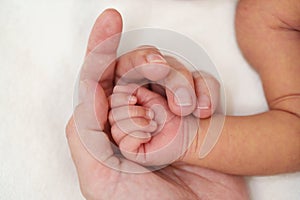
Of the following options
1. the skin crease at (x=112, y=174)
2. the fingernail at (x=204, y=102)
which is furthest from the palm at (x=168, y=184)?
the fingernail at (x=204, y=102)

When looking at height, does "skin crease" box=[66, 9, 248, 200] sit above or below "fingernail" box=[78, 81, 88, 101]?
below

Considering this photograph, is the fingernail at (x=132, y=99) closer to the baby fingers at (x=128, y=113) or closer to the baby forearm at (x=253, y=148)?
the baby fingers at (x=128, y=113)

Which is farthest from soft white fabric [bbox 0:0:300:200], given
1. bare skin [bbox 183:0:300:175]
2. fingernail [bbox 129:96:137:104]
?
fingernail [bbox 129:96:137:104]

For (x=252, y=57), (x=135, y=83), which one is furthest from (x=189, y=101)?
(x=252, y=57)

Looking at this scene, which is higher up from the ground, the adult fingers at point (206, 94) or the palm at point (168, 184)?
the adult fingers at point (206, 94)

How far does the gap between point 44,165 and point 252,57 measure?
42cm

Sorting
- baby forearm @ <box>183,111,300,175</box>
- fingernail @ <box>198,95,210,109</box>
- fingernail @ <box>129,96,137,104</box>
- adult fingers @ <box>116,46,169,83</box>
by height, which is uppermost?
adult fingers @ <box>116,46,169,83</box>

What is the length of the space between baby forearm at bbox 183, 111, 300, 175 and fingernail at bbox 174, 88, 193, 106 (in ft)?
0.17

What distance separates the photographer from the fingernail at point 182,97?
64 centimetres

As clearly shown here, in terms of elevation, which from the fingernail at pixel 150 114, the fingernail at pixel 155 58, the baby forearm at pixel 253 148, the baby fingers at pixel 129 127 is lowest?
the baby forearm at pixel 253 148

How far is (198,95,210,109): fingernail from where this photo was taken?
66 cm

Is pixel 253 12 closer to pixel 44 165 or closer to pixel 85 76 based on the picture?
pixel 85 76

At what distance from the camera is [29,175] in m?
0.67

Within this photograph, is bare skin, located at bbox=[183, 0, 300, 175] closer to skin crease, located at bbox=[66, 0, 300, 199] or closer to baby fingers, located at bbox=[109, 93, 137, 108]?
skin crease, located at bbox=[66, 0, 300, 199]
